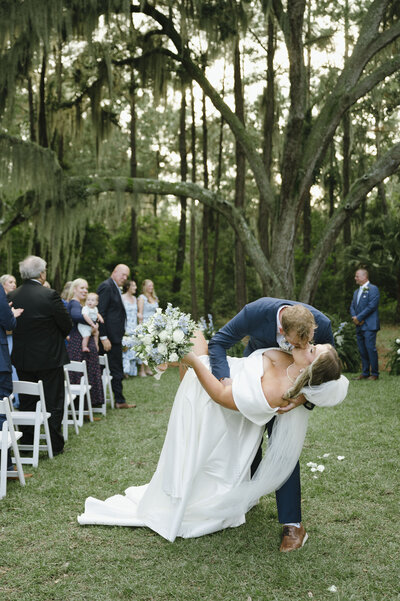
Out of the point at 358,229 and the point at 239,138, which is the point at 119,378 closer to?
the point at 239,138

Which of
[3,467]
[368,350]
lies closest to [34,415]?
[3,467]

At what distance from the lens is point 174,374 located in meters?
12.5

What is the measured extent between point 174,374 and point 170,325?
348 inches

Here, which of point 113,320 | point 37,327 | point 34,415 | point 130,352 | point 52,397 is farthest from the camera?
point 130,352

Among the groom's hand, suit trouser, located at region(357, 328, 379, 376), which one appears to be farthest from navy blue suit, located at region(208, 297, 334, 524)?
suit trouser, located at region(357, 328, 379, 376)

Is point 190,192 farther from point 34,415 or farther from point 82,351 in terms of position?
point 34,415

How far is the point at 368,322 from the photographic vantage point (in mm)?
10094

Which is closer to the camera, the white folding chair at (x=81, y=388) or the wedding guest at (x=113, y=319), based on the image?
the white folding chair at (x=81, y=388)

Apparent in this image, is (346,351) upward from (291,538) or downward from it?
downward

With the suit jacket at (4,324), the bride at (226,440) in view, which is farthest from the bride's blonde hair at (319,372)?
the suit jacket at (4,324)

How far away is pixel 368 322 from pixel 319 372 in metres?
7.06

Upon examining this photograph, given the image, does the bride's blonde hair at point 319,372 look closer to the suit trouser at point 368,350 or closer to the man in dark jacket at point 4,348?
the man in dark jacket at point 4,348

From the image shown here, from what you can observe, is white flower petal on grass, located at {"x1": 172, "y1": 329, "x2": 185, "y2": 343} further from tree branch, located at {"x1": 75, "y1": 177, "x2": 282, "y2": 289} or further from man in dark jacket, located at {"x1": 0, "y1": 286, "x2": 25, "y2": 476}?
tree branch, located at {"x1": 75, "y1": 177, "x2": 282, "y2": 289}

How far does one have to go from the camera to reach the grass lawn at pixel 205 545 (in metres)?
3.20
